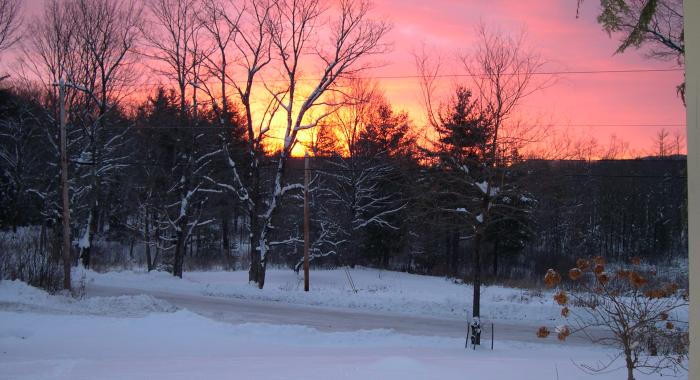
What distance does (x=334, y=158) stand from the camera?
4362 cm

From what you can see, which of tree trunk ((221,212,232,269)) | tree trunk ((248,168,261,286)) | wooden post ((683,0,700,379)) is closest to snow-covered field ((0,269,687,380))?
tree trunk ((248,168,261,286))

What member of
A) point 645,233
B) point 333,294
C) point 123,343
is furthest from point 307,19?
point 645,233

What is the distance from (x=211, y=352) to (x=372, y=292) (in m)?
17.1

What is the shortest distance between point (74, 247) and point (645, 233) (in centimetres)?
4737

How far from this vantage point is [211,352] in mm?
10836

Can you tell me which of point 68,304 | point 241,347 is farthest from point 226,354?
point 68,304

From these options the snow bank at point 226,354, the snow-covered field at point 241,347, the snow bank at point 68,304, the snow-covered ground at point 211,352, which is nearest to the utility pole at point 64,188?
the snow bank at point 68,304

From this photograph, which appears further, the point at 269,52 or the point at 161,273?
the point at 161,273

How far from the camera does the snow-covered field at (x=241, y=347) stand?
804 cm

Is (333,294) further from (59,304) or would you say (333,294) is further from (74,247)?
(74,247)

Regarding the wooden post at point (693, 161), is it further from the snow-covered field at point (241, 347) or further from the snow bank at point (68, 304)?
the snow bank at point (68, 304)

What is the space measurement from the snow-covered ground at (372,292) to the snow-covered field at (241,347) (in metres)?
0.11

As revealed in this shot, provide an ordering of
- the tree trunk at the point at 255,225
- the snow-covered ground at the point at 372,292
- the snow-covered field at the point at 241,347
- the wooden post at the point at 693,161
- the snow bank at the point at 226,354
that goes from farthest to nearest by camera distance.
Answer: the tree trunk at the point at 255,225
the snow-covered ground at the point at 372,292
the snow-covered field at the point at 241,347
the snow bank at the point at 226,354
the wooden post at the point at 693,161

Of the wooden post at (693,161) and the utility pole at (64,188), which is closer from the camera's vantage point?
the wooden post at (693,161)
